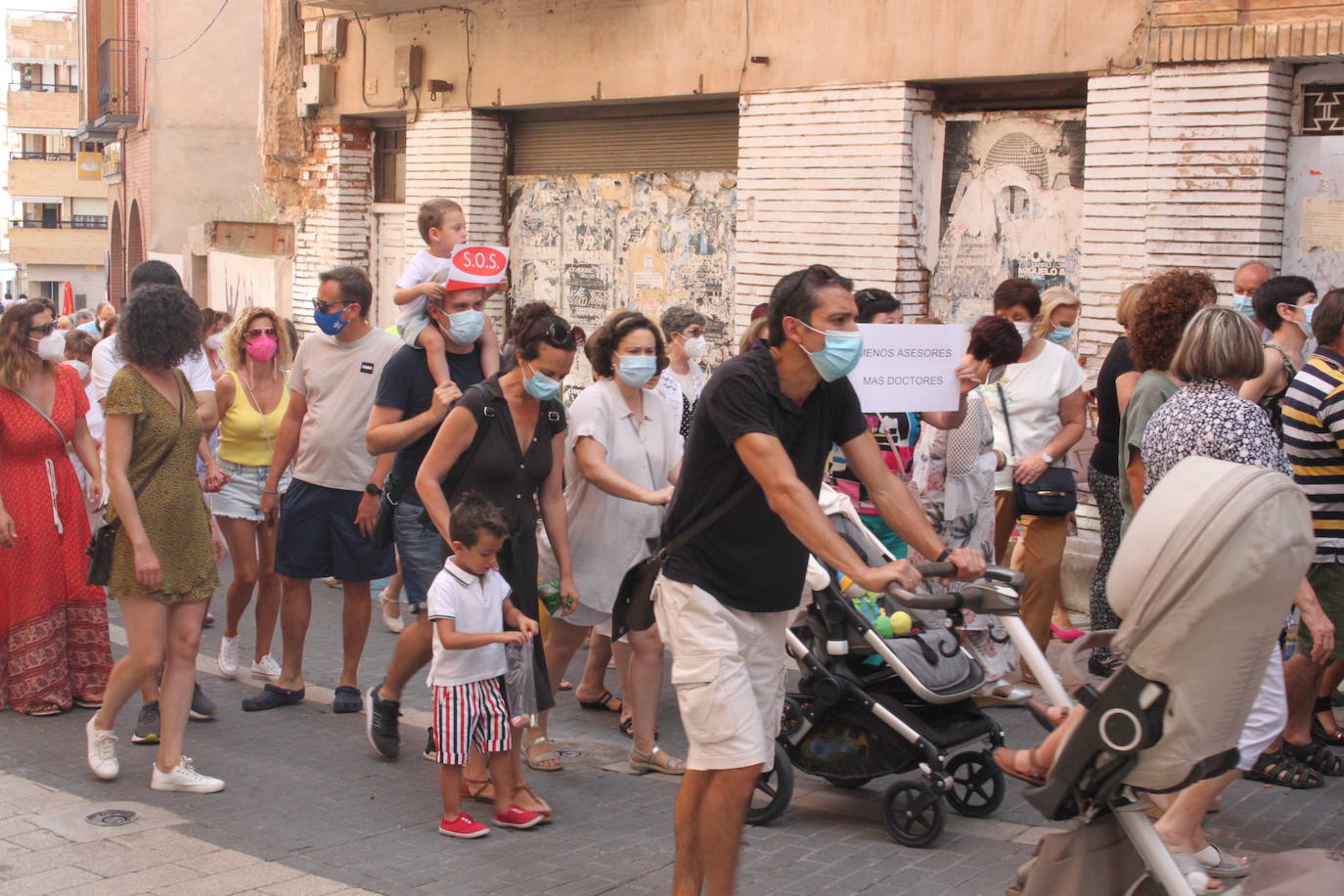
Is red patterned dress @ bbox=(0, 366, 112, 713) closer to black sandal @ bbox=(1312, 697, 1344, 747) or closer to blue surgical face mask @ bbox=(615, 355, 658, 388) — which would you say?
blue surgical face mask @ bbox=(615, 355, 658, 388)

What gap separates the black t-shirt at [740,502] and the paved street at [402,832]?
1.19m

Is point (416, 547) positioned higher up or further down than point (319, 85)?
further down

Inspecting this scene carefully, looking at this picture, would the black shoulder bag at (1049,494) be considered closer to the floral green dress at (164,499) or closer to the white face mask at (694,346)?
the white face mask at (694,346)

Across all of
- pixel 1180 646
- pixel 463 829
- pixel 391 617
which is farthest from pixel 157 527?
pixel 1180 646

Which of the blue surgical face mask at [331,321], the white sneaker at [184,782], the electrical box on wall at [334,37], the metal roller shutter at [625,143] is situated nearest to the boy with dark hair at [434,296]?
the blue surgical face mask at [331,321]

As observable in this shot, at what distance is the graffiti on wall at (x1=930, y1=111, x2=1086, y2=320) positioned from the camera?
417 inches

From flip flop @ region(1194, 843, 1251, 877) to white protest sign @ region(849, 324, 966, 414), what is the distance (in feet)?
8.10

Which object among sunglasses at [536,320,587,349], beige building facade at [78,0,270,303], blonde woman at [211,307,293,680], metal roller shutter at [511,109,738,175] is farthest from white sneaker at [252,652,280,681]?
beige building facade at [78,0,270,303]

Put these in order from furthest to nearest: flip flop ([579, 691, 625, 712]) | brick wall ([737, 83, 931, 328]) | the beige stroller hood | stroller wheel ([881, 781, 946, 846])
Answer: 1. brick wall ([737, 83, 931, 328])
2. flip flop ([579, 691, 625, 712])
3. stroller wheel ([881, 781, 946, 846])
4. the beige stroller hood

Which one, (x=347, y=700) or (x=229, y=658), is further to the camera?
(x=229, y=658)

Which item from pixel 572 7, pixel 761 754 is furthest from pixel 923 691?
pixel 572 7

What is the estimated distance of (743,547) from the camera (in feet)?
15.1

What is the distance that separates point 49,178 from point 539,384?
67634 mm

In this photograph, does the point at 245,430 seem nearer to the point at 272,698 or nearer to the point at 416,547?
the point at 272,698
